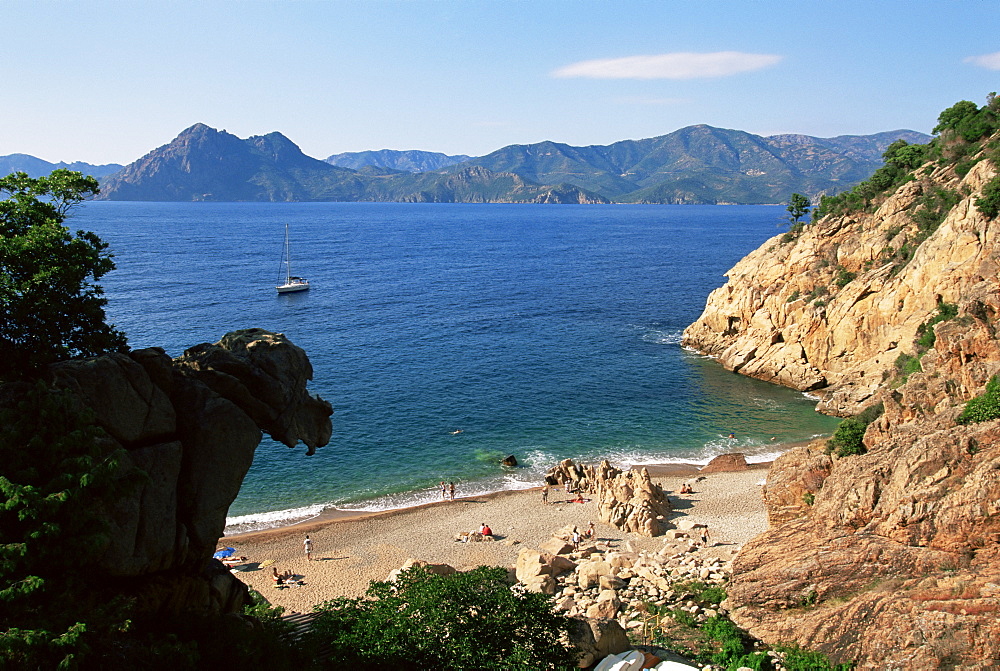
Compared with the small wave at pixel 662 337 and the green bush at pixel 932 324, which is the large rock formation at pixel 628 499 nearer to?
the green bush at pixel 932 324

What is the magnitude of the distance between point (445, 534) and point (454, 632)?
22.1 meters

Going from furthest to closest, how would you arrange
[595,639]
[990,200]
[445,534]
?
1. [990,200]
2. [445,534]
3. [595,639]

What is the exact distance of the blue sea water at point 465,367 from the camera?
160 ft

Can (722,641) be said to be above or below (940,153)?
below

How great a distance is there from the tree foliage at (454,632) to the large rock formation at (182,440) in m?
4.42

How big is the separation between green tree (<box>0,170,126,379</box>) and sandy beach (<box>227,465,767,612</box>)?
1798 centimetres

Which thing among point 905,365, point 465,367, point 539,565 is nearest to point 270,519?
point 539,565

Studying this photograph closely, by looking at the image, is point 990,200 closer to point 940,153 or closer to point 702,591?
point 940,153

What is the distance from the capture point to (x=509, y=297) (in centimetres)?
10431

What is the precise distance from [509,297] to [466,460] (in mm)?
56500

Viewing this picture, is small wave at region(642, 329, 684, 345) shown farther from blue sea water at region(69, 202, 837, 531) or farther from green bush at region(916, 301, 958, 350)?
green bush at region(916, 301, 958, 350)

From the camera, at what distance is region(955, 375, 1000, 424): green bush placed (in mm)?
25422

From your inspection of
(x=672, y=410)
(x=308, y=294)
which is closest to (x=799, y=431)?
(x=672, y=410)

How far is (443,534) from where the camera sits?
39625 mm
